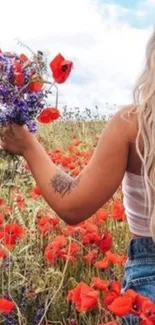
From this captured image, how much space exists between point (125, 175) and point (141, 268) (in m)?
0.25

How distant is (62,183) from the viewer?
2.33 m

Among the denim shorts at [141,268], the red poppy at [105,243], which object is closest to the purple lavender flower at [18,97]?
the denim shorts at [141,268]

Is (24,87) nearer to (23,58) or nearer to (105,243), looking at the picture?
(23,58)

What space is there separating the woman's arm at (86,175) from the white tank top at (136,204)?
8cm

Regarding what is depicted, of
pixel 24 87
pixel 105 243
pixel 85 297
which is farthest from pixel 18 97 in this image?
pixel 105 243

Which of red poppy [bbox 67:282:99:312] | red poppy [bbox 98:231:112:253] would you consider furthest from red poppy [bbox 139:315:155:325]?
red poppy [bbox 98:231:112:253]

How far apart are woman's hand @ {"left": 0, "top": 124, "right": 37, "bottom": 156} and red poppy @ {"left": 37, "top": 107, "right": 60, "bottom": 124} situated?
0.05 meters

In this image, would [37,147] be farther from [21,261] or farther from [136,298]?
[21,261]

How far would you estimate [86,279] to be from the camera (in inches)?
143

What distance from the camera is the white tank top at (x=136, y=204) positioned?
2.28 metres

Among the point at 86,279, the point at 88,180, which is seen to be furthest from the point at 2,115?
the point at 86,279

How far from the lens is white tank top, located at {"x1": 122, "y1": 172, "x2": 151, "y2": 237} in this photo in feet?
7.49

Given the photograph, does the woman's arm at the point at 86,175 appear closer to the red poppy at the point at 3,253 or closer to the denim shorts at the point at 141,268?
the denim shorts at the point at 141,268

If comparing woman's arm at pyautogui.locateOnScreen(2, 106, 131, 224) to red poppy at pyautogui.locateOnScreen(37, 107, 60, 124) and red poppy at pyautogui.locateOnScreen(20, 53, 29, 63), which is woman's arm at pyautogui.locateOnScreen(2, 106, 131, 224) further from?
red poppy at pyautogui.locateOnScreen(20, 53, 29, 63)
